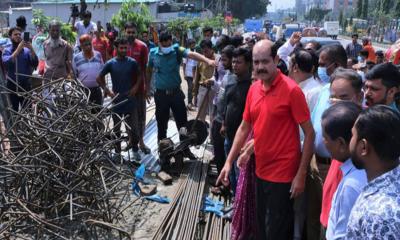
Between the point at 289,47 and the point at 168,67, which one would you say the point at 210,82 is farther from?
the point at 289,47

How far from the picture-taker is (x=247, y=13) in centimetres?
7750

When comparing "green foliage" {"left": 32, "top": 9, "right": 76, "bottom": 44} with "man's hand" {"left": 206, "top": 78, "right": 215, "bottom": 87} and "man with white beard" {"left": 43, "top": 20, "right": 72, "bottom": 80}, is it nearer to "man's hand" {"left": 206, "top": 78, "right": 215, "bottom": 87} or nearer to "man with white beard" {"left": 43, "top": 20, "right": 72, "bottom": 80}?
"man with white beard" {"left": 43, "top": 20, "right": 72, "bottom": 80}

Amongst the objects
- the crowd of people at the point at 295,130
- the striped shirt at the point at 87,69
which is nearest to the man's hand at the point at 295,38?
the crowd of people at the point at 295,130

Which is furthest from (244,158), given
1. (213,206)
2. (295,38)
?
(295,38)

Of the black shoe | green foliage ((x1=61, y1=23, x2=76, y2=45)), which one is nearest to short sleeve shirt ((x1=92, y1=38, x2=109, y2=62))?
→ the black shoe

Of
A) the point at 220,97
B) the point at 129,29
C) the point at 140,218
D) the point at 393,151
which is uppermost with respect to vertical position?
the point at 129,29

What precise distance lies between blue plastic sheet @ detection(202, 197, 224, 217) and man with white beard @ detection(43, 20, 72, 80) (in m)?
2.96

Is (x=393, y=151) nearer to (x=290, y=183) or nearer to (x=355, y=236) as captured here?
(x=355, y=236)

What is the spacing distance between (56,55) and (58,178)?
2.86 meters

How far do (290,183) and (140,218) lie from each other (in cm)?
192

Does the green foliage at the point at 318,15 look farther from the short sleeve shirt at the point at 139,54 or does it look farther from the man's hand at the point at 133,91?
the man's hand at the point at 133,91

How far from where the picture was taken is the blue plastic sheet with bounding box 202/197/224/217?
4460 millimetres

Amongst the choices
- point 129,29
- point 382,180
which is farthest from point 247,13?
point 382,180

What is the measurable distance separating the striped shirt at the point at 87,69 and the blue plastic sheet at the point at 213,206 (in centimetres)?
249
